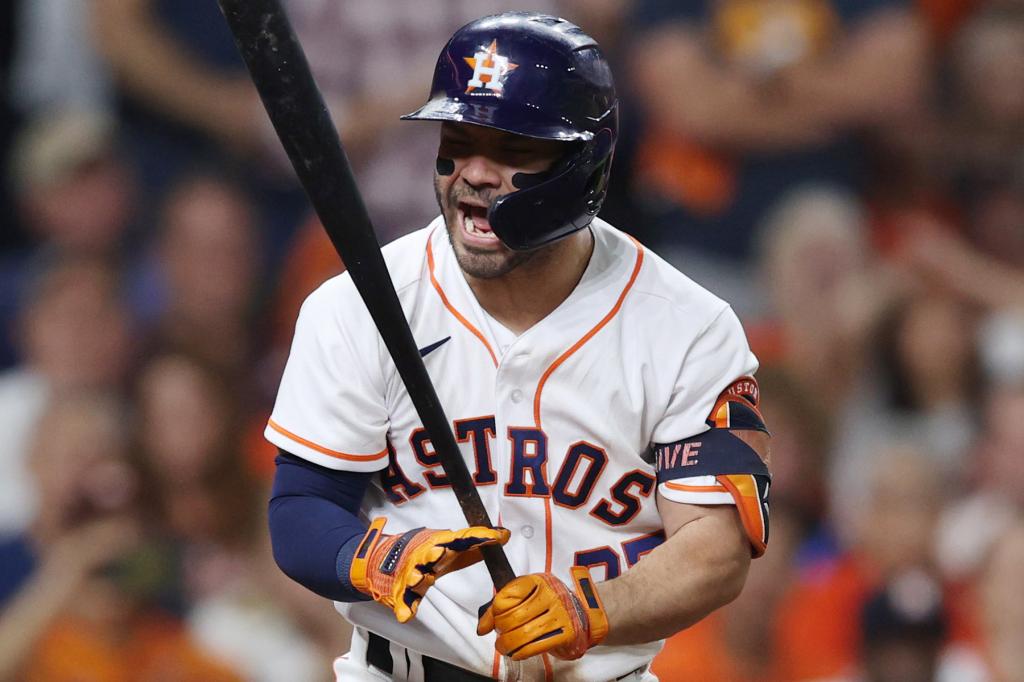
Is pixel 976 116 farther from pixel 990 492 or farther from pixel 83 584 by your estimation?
pixel 83 584

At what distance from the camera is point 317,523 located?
2.31 metres

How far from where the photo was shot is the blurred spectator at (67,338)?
17.8 ft

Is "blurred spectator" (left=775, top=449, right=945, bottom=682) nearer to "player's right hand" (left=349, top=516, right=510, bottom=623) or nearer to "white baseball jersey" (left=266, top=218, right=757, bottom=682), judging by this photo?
"white baseball jersey" (left=266, top=218, right=757, bottom=682)

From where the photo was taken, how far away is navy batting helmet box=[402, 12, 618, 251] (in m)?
2.29

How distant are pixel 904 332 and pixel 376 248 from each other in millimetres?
3892

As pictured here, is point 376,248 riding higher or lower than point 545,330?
higher

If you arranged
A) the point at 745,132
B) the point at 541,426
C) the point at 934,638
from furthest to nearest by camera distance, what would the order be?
the point at 745,132
the point at 934,638
the point at 541,426

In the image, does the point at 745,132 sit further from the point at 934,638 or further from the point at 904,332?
the point at 934,638

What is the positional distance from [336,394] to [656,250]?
130 inches

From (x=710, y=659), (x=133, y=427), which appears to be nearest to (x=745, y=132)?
(x=710, y=659)

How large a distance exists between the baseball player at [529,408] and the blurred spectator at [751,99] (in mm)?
3054

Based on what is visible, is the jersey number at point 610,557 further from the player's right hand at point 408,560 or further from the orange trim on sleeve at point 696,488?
the player's right hand at point 408,560

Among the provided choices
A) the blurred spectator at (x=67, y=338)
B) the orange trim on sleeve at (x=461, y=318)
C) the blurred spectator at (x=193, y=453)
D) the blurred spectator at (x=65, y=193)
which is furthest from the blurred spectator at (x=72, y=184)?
the orange trim on sleeve at (x=461, y=318)

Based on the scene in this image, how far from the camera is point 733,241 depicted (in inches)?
223
